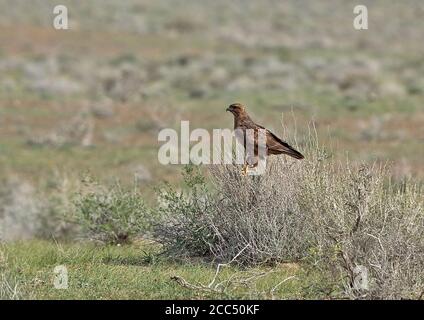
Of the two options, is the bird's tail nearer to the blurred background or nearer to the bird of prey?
the bird of prey

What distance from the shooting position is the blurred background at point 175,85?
2109cm

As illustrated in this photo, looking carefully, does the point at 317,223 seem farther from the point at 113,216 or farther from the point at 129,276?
the point at 113,216

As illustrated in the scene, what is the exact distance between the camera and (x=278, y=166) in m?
9.73

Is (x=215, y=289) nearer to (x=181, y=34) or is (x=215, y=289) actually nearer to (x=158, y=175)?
(x=158, y=175)

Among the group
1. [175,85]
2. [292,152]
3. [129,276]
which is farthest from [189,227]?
[175,85]

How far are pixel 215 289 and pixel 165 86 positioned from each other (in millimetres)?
24237

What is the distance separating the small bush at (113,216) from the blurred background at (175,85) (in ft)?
1.27

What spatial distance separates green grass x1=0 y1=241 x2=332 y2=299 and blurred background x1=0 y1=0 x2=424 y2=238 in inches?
65.2

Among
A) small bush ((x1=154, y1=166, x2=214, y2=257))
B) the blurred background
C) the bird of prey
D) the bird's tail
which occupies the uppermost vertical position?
the blurred background

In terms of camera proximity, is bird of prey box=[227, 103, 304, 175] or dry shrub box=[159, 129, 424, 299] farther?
bird of prey box=[227, 103, 304, 175]

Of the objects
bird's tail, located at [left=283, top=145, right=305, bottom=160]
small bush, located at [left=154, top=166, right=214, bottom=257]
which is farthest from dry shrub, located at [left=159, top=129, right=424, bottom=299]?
bird's tail, located at [left=283, top=145, right=305, bottom=160]

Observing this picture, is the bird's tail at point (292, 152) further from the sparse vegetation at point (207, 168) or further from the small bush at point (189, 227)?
the small bush at point (189, 227)

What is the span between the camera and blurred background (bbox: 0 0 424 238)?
69.2 ft

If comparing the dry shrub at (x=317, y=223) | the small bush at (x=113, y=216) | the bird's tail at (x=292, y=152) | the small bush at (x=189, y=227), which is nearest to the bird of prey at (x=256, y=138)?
the bird's tail at (x=292, y=152)
